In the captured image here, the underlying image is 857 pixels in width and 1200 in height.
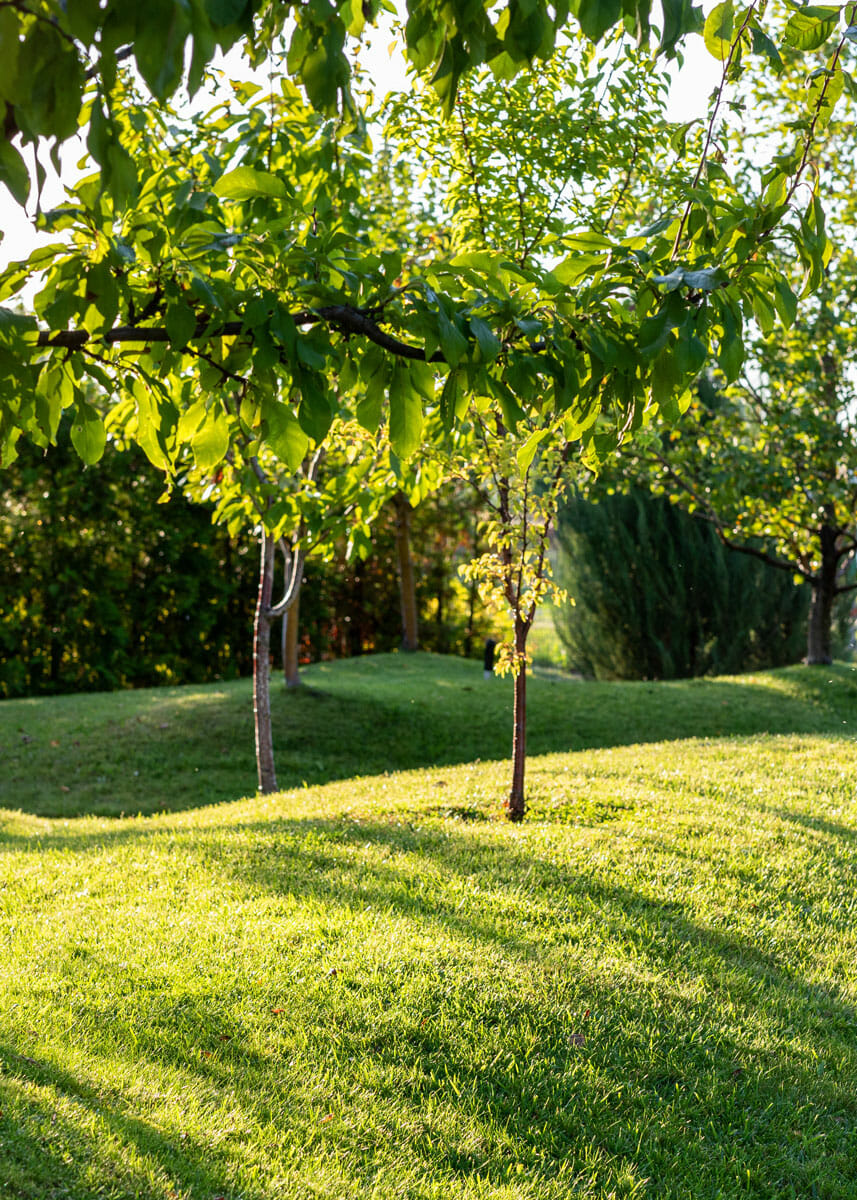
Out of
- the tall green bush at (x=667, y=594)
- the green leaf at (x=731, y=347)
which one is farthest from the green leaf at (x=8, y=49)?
the tall green bush at (x=667, y=594)

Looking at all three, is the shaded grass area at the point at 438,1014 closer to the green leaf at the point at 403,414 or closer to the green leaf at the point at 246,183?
the green leaf at the point at 403,414

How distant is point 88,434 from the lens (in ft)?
8.14

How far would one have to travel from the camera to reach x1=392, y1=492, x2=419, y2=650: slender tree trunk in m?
15.9

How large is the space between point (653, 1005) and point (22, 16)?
3.42 metres

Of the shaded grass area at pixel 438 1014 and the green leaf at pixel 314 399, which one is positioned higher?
the green leaf at pixel 314 399

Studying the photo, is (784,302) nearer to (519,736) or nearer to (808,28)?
(808,28)

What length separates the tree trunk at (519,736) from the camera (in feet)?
19.7

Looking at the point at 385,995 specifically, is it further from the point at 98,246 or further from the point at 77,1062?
the point at 98,246

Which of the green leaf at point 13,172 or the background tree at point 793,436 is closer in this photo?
the green leaf at point 13,172

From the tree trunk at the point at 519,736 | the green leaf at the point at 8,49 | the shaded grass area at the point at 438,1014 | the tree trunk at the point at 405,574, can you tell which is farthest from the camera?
the tree trunk at the point at 405,574

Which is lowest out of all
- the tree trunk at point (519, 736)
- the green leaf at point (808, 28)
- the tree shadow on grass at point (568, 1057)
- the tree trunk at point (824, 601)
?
the tree shadow on grass at point (568, 1057)

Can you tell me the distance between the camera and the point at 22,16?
162 cm

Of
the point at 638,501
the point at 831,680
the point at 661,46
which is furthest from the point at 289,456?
the point at 638,501

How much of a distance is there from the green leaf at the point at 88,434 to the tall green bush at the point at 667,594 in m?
12.9
